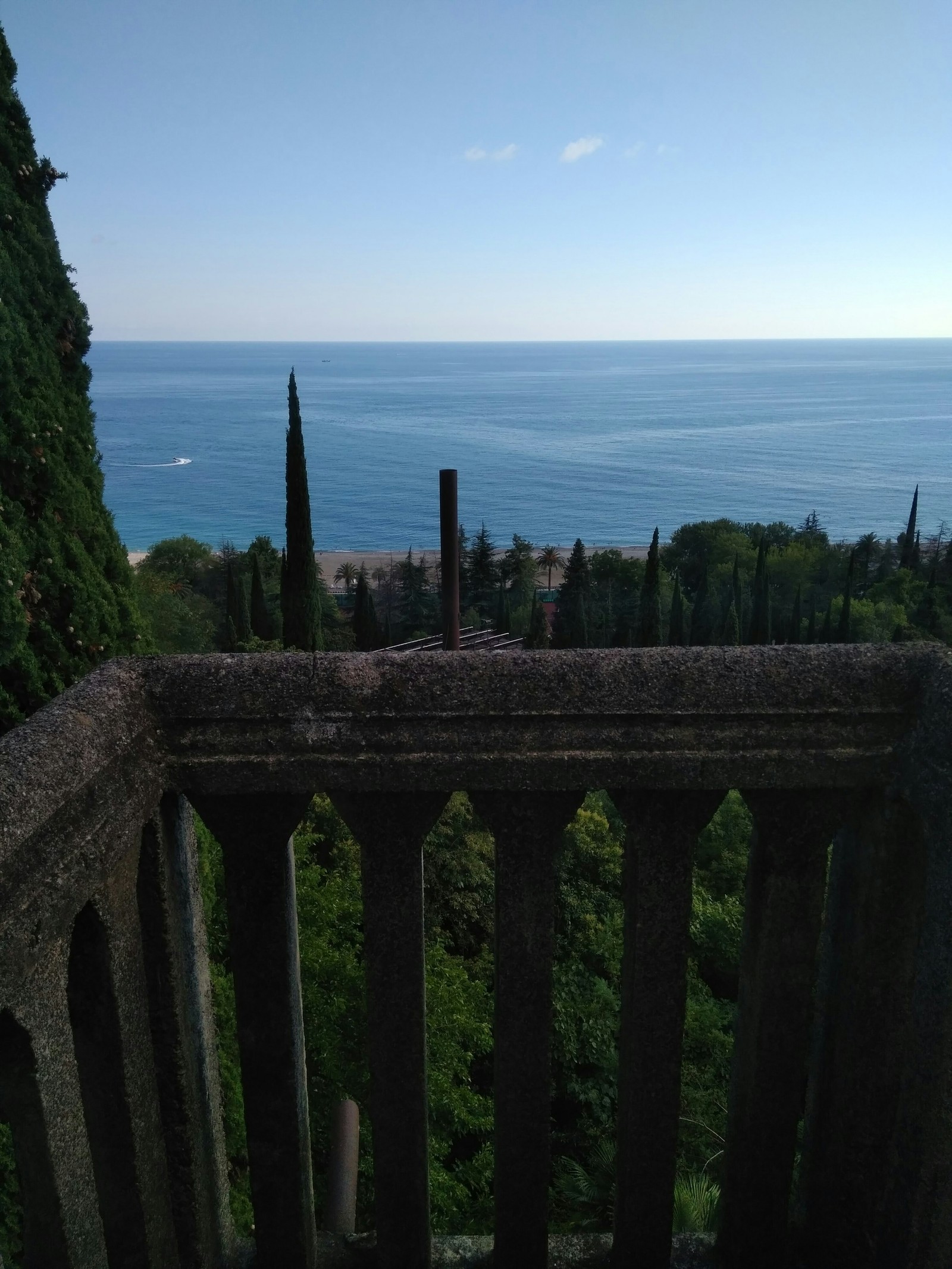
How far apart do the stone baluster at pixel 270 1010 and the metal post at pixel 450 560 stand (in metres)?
12.7

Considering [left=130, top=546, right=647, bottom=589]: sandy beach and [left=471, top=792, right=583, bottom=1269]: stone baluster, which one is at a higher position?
[left=471, top=792, right=583, bottom=1269]: stone baluster

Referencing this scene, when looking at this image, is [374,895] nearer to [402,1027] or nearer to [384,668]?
[402,1027]

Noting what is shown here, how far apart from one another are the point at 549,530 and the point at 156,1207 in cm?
11069

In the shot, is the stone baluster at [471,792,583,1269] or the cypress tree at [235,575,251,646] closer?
the stone baluster at [471,792,583,1269]

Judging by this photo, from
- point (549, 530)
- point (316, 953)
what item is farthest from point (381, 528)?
point (316, 953)

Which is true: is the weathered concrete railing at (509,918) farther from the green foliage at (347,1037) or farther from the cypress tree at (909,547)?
the cypress tree at (909,547)

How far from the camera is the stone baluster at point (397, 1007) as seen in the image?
1.96 metres

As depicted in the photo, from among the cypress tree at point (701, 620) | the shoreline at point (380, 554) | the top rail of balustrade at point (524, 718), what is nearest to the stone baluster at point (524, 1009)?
the top rail of balustrade at point (524, 718)

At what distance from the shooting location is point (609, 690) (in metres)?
1.82

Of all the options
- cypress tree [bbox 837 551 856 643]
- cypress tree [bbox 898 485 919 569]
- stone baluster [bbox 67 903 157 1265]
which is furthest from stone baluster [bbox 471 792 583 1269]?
cypress tree [bbox 898 485 919 569]

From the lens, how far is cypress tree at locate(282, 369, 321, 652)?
1224 inches

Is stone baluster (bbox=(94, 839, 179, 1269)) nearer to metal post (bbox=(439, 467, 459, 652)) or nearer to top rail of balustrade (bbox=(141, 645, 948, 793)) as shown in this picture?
top rail of balustrade (bbox=(141, 645, 948, 793))

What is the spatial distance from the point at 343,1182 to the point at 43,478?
6954 millimetres

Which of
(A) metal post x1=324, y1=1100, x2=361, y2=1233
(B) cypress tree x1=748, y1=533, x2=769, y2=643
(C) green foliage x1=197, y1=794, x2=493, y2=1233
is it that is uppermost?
(A) metal post x1=324, y1=1100, x2=361, y2=1233
